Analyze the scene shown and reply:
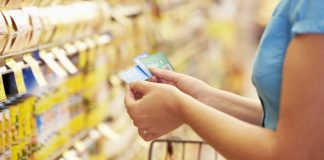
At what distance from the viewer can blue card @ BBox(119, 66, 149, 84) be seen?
1.59 metres

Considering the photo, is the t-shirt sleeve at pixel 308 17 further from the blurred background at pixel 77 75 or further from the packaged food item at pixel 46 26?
the packaged food item at pixel 46 26

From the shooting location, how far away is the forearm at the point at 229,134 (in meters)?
1.29

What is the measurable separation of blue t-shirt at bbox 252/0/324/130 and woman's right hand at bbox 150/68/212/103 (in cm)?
30

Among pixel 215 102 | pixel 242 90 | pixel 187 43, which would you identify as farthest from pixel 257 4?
pixel 215 102

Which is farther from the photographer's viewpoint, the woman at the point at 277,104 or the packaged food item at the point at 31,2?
the packaged food item at the point at 31,2

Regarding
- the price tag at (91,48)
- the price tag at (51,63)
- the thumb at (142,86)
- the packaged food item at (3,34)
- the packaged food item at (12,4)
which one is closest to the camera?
the thumb at (142,86)

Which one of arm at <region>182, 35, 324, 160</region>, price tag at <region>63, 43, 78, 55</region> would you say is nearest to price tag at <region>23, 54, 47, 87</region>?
price tag at <region>63, 43, 78, 55</region>

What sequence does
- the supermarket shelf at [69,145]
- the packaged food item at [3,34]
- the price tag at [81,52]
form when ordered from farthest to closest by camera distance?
the price tag at [81,52]
the supermarket shelf at [69,145]
the packaged food item at [3,34]

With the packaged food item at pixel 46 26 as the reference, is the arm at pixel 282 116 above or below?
above

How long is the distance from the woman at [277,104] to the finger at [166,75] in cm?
13

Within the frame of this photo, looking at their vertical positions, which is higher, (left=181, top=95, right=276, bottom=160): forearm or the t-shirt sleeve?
the t-shirt sleeve

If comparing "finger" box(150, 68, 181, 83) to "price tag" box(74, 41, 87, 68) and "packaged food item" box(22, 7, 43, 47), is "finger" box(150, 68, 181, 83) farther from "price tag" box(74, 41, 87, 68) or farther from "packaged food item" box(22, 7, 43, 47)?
"price tag" box(74, 41, 87, 68)

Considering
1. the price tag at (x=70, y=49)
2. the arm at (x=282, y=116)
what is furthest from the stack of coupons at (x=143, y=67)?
the price tag at (x=70, y=49)

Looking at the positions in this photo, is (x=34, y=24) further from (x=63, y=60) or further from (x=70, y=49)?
(x=70, y=49)
